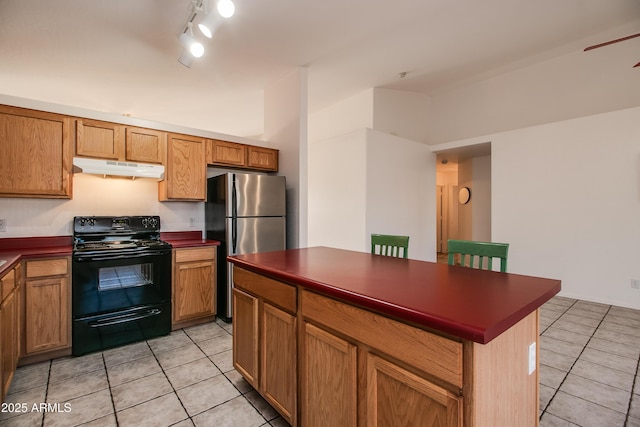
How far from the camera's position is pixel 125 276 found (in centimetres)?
265

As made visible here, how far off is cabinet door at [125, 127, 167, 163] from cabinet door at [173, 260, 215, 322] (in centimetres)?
112

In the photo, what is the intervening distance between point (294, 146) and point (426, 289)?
9.30 feet

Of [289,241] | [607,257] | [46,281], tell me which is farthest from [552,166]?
[46,281]

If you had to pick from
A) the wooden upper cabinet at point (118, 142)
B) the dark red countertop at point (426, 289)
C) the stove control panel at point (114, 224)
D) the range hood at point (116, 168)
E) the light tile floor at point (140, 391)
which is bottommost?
the light tile floor at point (140, 391)

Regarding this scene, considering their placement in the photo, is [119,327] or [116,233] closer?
[119,327]

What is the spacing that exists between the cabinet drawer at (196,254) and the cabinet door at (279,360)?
158 cm

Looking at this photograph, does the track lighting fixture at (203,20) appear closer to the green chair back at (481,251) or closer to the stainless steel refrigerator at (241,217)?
the stainless steel refrigerator at (241,217)

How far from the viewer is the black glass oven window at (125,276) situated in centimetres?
253

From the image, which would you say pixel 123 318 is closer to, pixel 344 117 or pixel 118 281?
pixel 118 281

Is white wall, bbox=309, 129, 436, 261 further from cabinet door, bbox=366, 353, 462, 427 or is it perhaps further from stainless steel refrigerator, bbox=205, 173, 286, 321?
cabinet door, bbox=366, 353, 462, 427

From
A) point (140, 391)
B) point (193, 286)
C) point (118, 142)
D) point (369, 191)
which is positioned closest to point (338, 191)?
point (369, 191)

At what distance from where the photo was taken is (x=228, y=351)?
8.25 feet

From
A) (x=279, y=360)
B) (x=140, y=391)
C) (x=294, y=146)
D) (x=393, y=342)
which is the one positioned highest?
(x=294, y=146)

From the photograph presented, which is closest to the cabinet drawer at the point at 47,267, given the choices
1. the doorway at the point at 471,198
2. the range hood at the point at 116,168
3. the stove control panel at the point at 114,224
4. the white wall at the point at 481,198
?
the stove control panel at the point at 114,224
